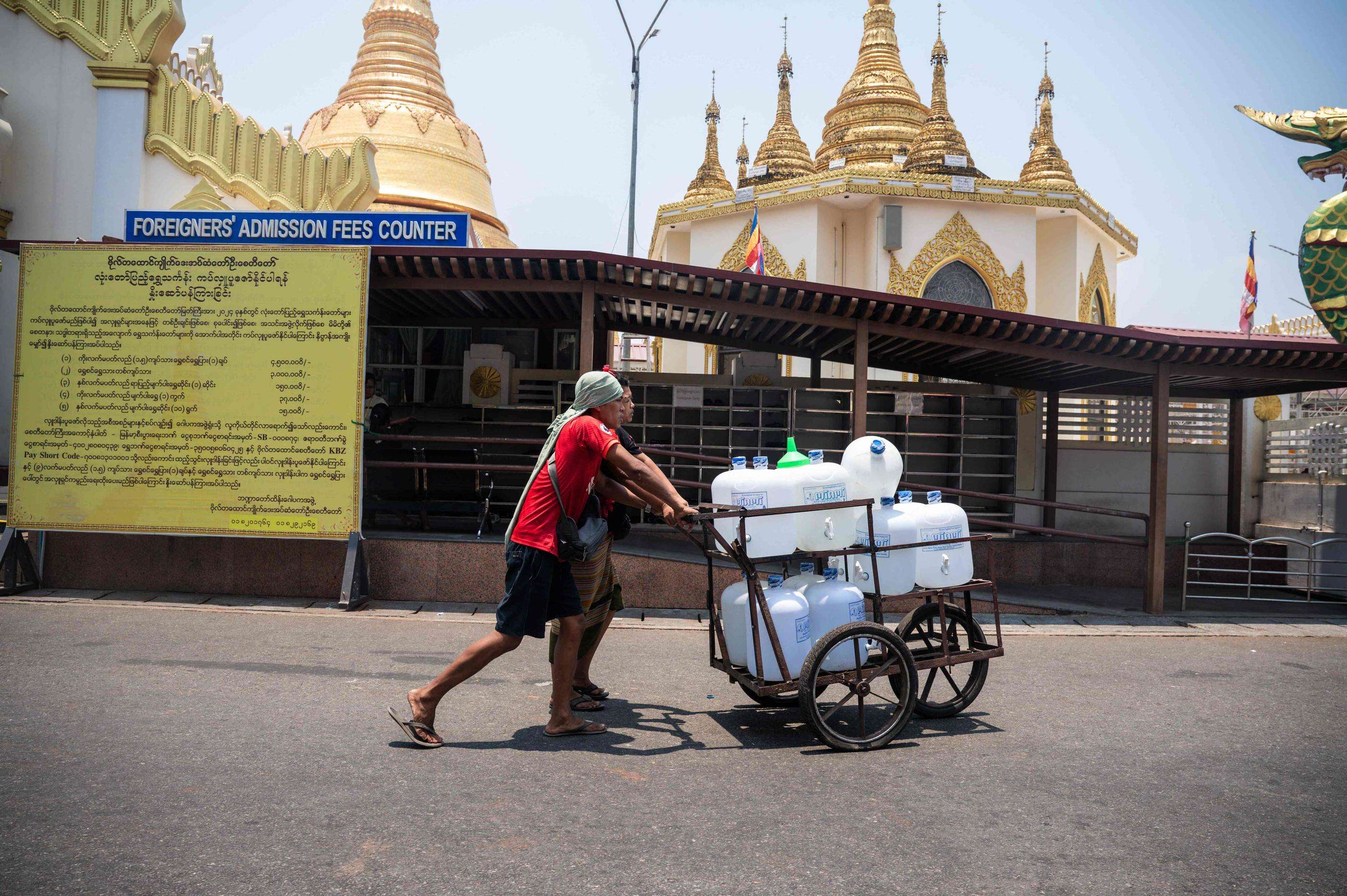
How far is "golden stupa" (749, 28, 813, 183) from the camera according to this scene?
29422mm

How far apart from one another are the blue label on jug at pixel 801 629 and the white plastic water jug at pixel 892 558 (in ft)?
1.46

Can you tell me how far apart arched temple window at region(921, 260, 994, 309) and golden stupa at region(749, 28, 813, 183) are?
7.33 metres

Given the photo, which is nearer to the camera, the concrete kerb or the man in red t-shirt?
the man in red t-shirt

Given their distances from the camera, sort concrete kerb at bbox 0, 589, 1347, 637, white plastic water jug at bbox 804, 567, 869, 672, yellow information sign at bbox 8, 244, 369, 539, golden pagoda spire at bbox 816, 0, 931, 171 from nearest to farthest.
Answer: white plastic water jug at bbox 804, 567, 869, 672
concrete kerb at bbox 0, 589, 1347, 637
yellow information sign at bbox 8, 244, 369, 539
golden pagoda spire at bbox 816, 0, 931, 171

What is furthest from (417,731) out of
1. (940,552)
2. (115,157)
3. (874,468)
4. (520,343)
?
(115,157)

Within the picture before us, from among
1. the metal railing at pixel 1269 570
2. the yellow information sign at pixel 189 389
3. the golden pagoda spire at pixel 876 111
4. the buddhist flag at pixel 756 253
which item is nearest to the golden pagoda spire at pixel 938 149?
the golden pagoda spire at pixel 876 111

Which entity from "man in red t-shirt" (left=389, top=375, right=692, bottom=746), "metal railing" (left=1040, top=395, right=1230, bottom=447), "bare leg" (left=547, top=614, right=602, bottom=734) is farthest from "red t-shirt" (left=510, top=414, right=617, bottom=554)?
"metal railing" (left=1040, top=395, right=1230, bottom=447)

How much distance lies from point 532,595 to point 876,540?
71.1 inches

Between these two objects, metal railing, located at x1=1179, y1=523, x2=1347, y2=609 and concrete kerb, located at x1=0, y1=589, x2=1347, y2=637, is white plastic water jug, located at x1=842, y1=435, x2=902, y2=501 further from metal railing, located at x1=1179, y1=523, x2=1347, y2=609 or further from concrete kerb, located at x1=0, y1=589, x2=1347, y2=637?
metal railing, located at x1=1179, y1=523, x2=1347, y2=609

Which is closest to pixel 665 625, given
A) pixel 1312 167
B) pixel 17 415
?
pixel 17 415

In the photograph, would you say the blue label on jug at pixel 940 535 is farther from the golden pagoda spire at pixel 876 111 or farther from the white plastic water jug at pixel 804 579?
the golden pagoda spire at pixel 876 111

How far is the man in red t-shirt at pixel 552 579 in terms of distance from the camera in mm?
4352

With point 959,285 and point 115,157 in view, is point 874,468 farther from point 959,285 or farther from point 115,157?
point 959,285

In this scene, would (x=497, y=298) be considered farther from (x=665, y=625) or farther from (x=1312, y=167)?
(x=1312, y=167)
